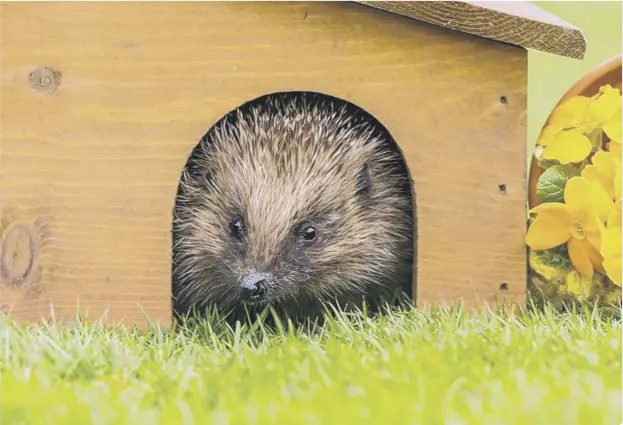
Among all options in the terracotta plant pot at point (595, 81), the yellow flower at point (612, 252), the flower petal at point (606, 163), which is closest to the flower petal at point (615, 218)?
the yellow flower at point (612, 252)

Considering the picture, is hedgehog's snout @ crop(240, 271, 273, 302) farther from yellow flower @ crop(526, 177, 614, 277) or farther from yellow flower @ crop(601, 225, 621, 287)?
yellow flower @ crop(601, 225, 621, 287)

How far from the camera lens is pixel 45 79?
3.16 meters

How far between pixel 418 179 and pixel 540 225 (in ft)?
1.71

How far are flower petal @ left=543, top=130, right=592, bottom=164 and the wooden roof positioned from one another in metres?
0.33

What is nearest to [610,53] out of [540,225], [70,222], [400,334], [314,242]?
[540,225]

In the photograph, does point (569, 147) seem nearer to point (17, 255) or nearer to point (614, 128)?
point (614, 128)

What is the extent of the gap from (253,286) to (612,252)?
1310mm

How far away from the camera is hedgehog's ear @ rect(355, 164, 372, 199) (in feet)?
11.9

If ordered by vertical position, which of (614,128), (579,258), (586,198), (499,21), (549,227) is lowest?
(579,258)

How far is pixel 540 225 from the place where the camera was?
3.53 metres

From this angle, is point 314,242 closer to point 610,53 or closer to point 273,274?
point 273,274

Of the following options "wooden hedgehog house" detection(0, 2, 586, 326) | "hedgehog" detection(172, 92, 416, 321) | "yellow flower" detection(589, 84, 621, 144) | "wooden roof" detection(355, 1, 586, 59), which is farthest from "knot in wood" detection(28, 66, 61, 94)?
"yellow flower" detection(589, 84, 621, 144)

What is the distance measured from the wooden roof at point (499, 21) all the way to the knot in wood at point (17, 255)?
4.59ft

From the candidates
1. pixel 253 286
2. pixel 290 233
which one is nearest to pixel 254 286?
pixel 253 286
